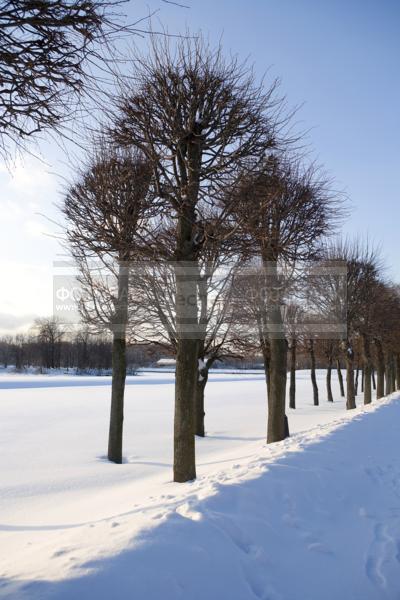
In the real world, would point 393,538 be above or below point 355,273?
below

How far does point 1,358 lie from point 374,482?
133m

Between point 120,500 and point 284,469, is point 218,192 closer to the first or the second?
point 284,469

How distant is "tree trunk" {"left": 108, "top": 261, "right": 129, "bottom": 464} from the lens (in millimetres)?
10562

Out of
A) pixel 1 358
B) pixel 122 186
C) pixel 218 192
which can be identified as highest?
pixel 122 186

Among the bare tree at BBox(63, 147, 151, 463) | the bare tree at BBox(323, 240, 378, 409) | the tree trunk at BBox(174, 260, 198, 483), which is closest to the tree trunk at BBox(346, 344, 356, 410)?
the bare tree at BBox(323, 240, 378, 409)

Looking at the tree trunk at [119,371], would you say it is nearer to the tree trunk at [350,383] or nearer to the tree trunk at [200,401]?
the tree trunk at [200,401]

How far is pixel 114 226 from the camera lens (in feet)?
25.3

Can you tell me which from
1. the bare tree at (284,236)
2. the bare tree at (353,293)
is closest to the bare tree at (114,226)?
the bare tree at (284,236)

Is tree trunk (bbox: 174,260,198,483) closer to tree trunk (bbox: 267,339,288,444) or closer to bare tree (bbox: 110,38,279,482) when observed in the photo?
bare tree (bbox: 110,38,279,482)

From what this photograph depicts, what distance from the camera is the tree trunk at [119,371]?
10.6m

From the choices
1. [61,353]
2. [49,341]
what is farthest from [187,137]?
[61,353]

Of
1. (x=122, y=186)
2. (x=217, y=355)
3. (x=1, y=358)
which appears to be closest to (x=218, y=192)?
(x=122, y=186)

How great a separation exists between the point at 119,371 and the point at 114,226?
4.48 m

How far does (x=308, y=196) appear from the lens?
33.3 feet
